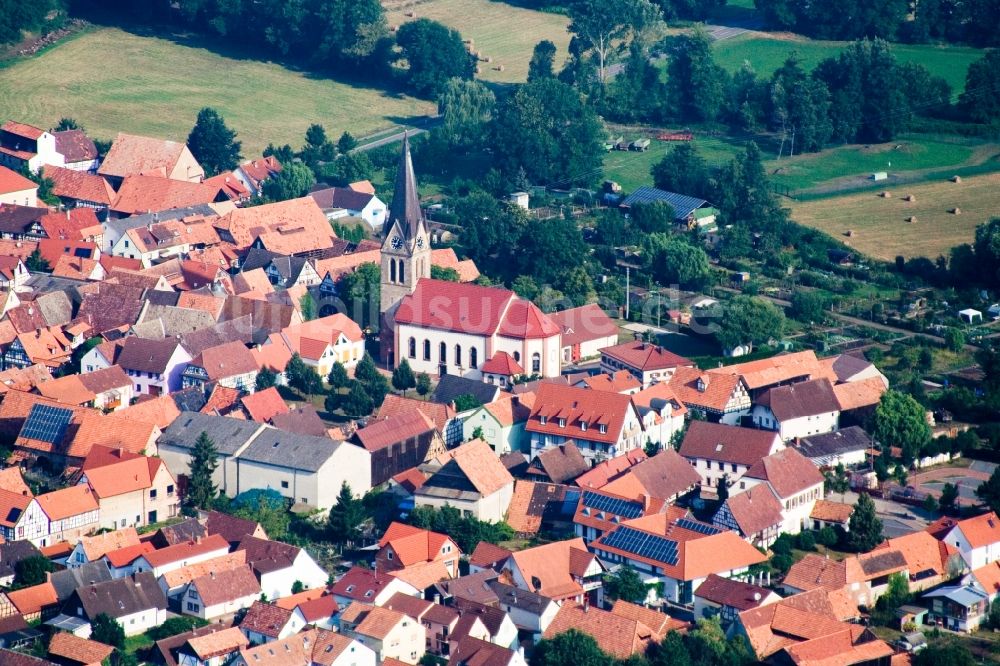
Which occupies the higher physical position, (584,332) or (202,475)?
(584,332)

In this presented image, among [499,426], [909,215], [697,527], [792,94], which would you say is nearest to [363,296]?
[499,426]

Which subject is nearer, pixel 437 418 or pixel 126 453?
pixel 126 453

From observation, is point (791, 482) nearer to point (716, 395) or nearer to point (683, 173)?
point (716, 395)

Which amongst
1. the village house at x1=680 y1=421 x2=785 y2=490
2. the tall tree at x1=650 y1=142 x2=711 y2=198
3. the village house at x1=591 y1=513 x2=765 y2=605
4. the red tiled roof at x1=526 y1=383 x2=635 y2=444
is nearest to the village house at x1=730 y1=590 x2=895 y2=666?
the village house at x1=591 y1=513 x2=765 y2=605

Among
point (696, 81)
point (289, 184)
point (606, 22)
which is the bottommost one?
point (289, 184)

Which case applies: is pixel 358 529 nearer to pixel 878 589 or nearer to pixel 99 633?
pixel 99 633

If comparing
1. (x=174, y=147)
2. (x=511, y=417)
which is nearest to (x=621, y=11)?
(x=174, y=147)

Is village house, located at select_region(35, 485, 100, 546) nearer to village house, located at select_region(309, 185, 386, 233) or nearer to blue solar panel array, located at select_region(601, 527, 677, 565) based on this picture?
blue solar panel array, located at select_region(601, 527, 677, 565)

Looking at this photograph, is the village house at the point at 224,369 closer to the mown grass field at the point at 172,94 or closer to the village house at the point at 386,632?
the village house at the point at 386,632
